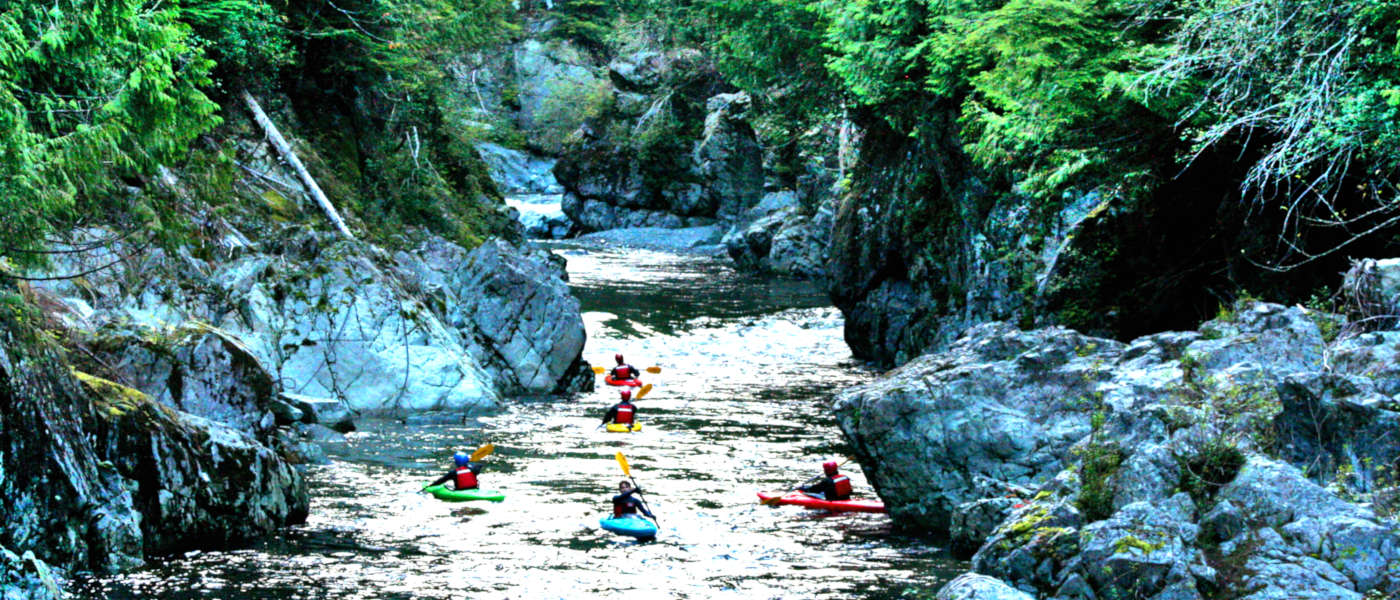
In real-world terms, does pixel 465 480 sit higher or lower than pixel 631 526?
higher

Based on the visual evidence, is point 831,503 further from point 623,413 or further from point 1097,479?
point 623,413

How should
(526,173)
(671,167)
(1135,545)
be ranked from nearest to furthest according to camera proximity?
(1135,545) < (671,167) < (526,173)

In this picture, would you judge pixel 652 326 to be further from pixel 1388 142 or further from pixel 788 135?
pixel 1388 142

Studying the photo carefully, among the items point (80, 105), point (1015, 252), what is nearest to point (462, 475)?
point (80, 105)

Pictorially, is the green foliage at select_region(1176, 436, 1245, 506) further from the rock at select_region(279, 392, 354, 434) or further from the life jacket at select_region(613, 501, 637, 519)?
the rock at select_region(279, 392, 354, 434)

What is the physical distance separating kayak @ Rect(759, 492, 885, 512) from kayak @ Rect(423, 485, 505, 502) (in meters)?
3.03

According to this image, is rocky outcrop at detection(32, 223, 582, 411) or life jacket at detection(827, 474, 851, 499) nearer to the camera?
life jacket at detection(827, 474, 851, 499)

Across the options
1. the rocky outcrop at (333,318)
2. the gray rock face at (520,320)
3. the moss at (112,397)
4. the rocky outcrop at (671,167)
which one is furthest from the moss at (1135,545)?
the rocky outcrop at (671,167)

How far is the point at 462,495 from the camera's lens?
45.2ft

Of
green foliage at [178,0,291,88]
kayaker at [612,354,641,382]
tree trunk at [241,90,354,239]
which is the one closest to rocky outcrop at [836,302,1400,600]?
kayaker at [612,354,641,382]

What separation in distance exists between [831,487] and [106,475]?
741 centimetres

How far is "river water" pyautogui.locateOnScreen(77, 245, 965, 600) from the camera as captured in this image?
10.3 metres

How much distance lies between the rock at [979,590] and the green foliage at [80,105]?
6623 mm

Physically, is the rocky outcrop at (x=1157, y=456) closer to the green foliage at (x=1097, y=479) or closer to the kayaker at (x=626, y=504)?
the green foliage at (x=1097, y=479)
